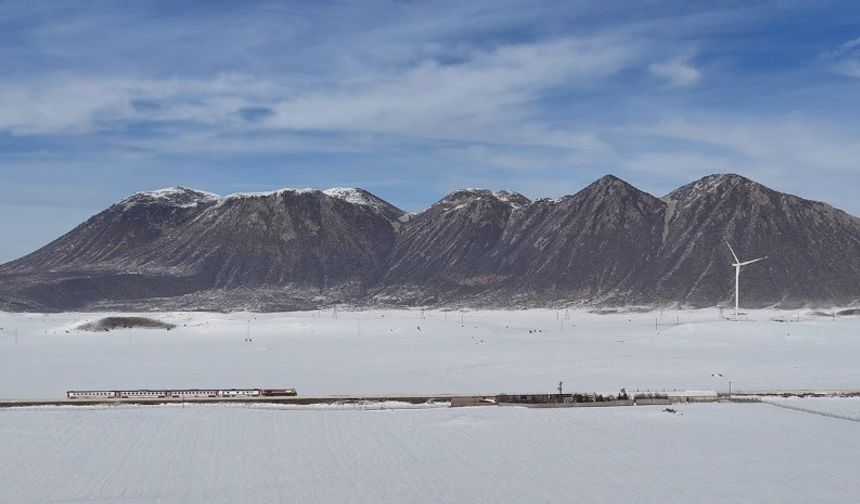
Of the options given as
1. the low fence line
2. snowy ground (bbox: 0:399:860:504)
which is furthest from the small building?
the low fence line

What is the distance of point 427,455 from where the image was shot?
45062 mm

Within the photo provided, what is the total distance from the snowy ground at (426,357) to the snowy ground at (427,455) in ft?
40.5

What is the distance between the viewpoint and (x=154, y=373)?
82.1 metres

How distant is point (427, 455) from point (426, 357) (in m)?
48.4

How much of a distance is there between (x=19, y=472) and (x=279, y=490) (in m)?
13.3

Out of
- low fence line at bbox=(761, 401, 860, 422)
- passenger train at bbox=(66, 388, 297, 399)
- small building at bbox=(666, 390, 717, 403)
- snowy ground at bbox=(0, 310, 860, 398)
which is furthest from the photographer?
snowy ground at bbox=(0, 310, 860, 398)

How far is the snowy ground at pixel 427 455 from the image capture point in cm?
3775

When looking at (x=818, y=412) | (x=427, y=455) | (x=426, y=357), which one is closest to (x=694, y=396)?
(x=818, y=412)

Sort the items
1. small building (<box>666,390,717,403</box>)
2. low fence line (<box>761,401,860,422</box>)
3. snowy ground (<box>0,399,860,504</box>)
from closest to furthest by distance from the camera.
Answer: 1. snowy ground (<box>0,399,860,504</box>)
2. low fence line (<box>761,401,860,422</box>)
3. small building (<box>666,390,717,403</box>)

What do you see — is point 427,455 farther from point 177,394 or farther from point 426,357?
point 426,357

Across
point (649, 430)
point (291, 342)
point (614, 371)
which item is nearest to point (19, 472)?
point (649, 430)

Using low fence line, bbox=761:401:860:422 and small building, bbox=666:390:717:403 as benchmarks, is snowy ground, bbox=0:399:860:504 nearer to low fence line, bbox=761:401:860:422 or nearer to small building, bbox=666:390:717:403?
low fence line, bbox=761:401:860:422

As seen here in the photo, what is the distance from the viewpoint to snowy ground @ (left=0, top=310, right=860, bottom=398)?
73.1m

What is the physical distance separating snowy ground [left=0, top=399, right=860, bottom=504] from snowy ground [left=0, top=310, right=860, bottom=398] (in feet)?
40.5
